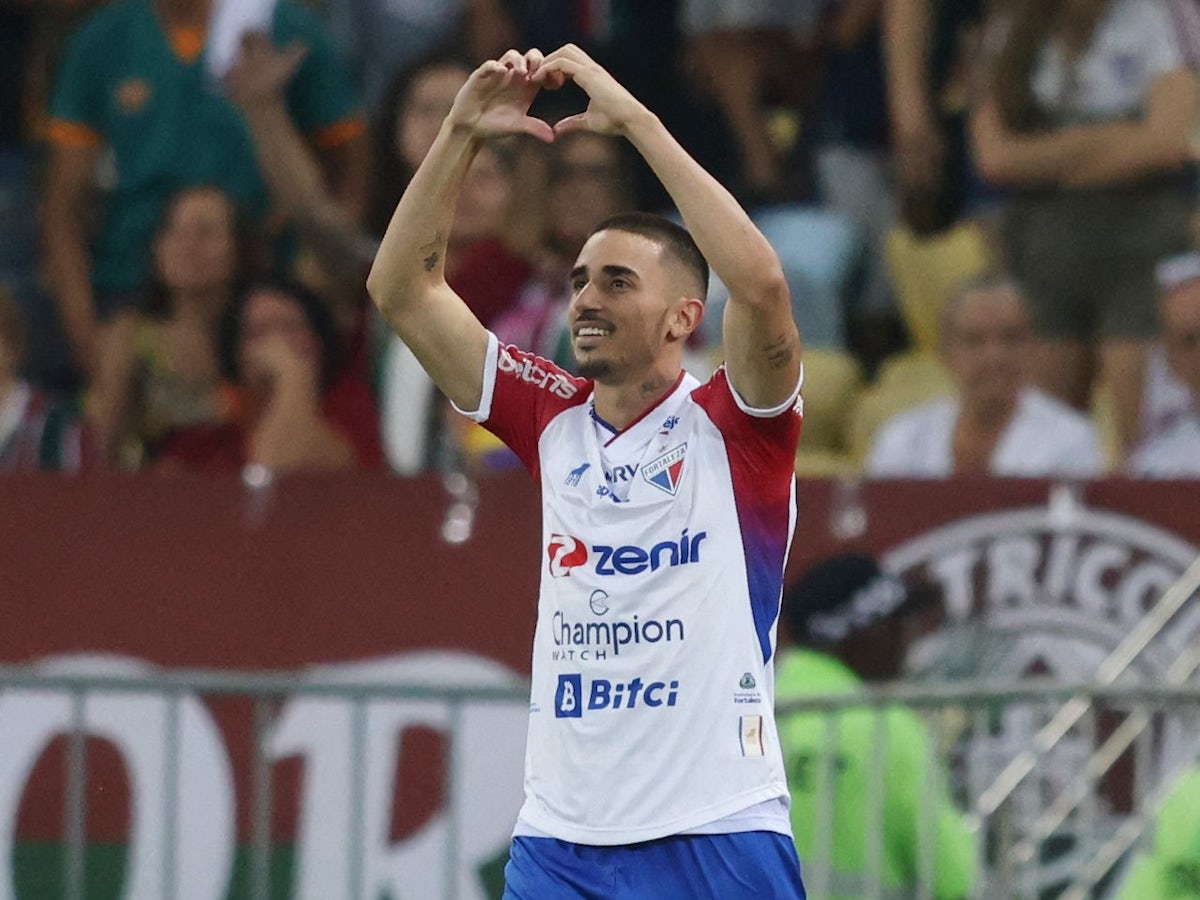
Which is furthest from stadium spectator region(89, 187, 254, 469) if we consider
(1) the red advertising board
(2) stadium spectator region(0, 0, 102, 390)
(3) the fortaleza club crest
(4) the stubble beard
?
(4) the stubble beard

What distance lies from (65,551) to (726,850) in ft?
13.8

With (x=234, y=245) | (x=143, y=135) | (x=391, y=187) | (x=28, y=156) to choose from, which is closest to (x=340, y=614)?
(x=234, y=245)

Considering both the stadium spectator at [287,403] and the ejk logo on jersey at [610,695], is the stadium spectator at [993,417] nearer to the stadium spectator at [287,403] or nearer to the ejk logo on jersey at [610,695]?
the stadium spectator at [287,403]

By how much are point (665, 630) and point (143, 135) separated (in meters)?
5.90

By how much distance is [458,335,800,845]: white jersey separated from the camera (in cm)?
530

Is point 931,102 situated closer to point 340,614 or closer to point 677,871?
point 340,614

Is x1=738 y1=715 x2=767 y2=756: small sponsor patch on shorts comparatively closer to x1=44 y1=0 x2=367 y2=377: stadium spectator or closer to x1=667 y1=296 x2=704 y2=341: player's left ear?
x1=667 y1=296 x2=704 y2=341: player's left ear

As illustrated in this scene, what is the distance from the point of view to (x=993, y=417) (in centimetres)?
894

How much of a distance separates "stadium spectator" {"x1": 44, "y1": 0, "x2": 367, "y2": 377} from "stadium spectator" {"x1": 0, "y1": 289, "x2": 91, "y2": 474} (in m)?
0.48

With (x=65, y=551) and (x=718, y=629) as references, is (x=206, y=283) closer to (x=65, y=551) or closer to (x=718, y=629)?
(x=65, y=551)

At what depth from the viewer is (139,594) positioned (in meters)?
8.71

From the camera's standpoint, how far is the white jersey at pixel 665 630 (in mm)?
5305

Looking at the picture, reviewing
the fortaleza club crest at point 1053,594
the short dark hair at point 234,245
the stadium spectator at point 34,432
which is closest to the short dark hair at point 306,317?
the short dark hair at point 234,245

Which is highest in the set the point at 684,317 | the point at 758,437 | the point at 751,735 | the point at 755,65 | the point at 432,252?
the point at 755,65
